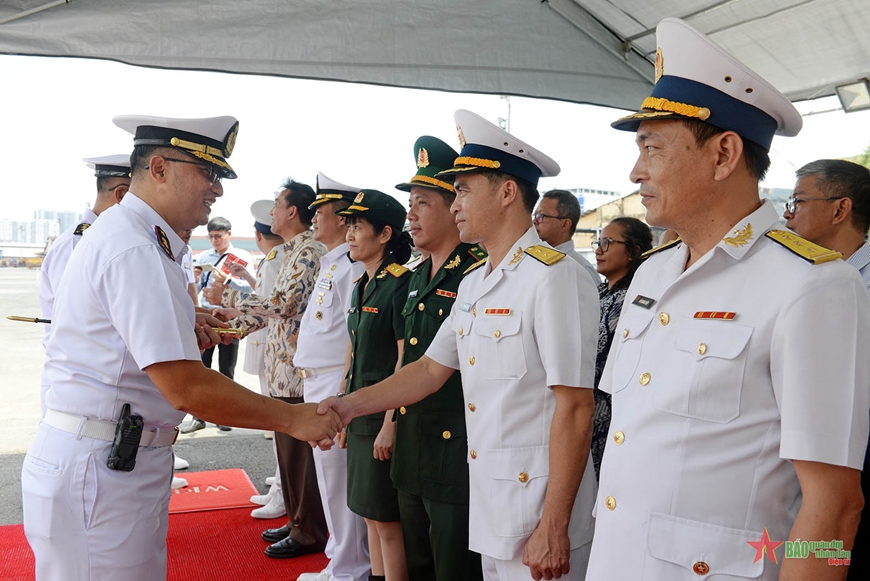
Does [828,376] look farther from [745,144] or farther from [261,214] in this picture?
[261,214]

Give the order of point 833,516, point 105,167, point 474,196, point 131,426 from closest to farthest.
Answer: point 833,516 < point 131,426 < point 474,196 < point 105,167

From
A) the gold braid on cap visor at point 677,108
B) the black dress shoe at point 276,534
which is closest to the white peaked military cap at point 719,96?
the gold braid on cap visor at point 677,108

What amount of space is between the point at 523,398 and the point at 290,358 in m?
2.51

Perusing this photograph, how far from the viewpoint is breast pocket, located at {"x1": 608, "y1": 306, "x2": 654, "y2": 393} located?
146 cm

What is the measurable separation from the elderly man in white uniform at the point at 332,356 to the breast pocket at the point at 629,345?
2.29 m

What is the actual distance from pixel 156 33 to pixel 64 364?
271 centimetres

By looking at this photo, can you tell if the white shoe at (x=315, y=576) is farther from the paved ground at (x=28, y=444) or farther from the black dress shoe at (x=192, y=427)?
the black dress shoe at (x=192, y=427)

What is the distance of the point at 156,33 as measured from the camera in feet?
13.1

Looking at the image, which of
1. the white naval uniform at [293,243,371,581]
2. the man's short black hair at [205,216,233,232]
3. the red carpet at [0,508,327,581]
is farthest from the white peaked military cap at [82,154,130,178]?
the man's short black hair at [205,216,233,232]

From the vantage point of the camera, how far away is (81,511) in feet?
6.17

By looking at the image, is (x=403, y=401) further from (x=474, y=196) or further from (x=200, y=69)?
(x=200, y=69)

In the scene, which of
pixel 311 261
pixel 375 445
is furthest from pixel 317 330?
pixel 375 445

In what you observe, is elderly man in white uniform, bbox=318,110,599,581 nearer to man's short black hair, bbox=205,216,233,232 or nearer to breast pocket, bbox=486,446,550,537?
breast pocket, bbox=486,446,550,537

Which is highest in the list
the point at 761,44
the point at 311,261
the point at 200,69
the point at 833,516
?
the point at 761,44
